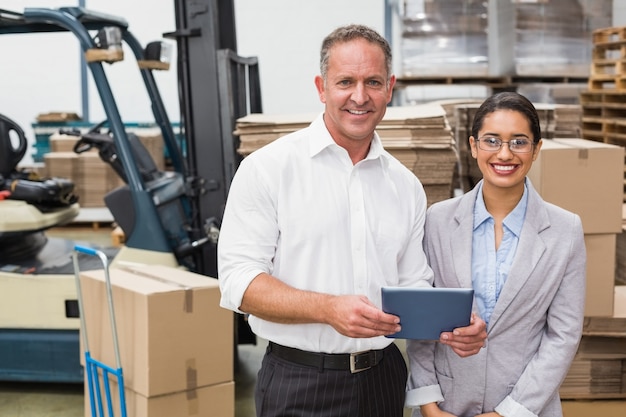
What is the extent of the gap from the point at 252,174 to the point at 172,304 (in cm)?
175

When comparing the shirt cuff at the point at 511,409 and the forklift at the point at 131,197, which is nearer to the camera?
the shirt cuff at the point at 511,409

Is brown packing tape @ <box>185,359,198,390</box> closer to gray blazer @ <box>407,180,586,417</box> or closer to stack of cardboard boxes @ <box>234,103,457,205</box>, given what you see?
stack of cardboard boxes @ <box>234,103,457,205</box>

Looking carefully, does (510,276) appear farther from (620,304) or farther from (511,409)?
(620,304)

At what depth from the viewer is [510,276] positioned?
2.44 meters

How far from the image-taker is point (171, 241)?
5355mm

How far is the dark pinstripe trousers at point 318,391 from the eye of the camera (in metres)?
2.46

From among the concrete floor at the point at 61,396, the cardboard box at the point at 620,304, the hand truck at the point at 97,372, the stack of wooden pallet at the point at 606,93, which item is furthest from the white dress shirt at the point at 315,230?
the stack of wooden pallet at the point at 606,93

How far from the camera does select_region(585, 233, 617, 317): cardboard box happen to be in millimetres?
3818

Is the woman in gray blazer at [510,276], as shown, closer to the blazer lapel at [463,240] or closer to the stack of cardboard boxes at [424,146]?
the blazer lapel at [463,240]

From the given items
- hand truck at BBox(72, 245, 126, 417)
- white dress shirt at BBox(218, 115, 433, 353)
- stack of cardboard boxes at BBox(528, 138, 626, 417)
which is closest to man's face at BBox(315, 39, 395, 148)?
white dress shirt at BBox(218, 115, 433, 353)

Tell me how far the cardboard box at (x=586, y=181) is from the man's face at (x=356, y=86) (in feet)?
4.99

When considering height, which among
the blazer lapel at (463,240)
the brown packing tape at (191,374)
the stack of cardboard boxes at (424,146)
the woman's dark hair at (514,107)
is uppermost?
the woman's dark hair at (514,107)

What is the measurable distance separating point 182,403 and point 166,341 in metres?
0.35

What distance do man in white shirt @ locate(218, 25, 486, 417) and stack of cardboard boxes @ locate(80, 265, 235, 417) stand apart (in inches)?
57.7
